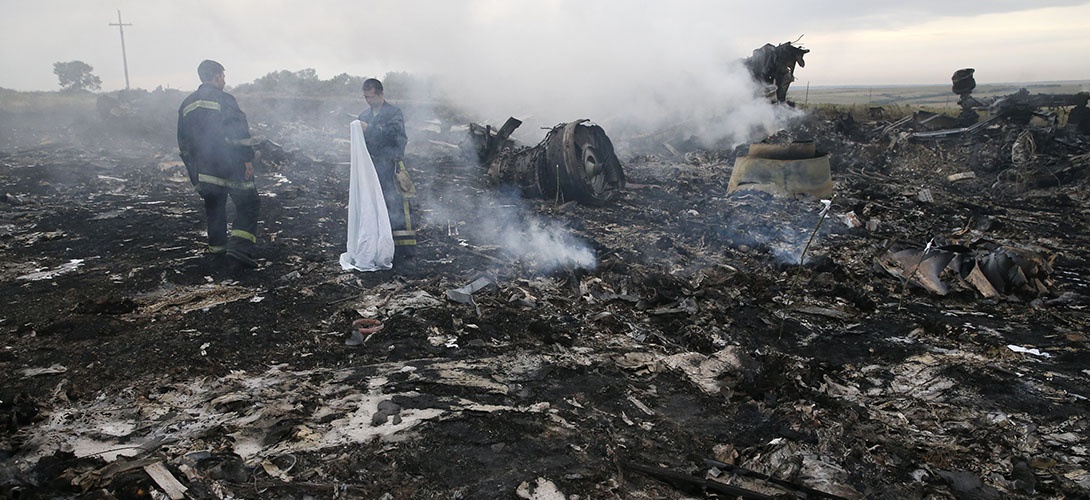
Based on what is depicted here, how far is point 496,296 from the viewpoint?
470cm

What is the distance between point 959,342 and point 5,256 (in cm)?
860

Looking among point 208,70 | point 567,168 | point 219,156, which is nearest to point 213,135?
point 219,156

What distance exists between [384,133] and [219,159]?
149 cm

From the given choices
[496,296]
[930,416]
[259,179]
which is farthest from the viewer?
[259,179]

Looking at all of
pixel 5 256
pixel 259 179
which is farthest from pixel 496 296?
pixel 259 179

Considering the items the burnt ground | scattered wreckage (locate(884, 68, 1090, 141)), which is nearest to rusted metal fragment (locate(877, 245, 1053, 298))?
the burnt ground

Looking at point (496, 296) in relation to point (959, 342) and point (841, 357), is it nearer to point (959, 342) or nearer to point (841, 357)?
point (841, 357)

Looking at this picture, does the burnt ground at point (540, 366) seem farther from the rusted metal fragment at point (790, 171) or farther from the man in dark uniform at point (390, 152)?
the rusted metal fragment at point (790, 171)

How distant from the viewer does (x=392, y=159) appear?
5426 millimetres

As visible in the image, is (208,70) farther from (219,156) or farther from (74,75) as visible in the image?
(74,75)

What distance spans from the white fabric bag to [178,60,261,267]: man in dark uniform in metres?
0.95

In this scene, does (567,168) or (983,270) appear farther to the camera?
(567,168)

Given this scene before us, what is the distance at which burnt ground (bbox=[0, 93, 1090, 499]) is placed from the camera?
7.91ft

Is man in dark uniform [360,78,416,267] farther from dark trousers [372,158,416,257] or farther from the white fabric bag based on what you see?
the white fabric bag
